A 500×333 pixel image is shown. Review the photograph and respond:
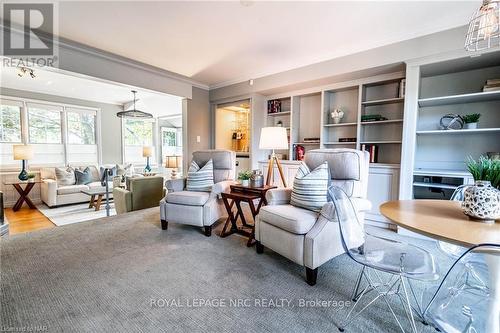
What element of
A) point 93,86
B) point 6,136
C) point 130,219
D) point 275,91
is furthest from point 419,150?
point 6,136

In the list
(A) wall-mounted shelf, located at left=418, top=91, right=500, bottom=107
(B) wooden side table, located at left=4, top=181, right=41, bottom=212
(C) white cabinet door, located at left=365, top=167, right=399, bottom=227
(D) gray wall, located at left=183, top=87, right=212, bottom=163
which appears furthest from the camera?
(D) gray wall, located at left=183, top=87, right=212, bottom=163

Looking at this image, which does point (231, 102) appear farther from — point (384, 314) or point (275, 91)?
point (384, 314)

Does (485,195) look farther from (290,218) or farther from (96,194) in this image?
(96,194)

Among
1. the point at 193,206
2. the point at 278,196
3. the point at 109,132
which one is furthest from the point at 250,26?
the point at 109,132

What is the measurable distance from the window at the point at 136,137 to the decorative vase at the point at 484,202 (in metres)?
7.47

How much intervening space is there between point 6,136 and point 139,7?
503 cm

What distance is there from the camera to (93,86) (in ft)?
16.0

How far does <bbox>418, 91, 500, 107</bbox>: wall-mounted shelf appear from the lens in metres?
2.52

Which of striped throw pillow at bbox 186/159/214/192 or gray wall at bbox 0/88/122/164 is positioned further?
gray wall at bbox 0/88/122/164

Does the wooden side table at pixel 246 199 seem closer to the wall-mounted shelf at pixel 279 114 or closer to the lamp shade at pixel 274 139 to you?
the lamp shade at pixel 274 139

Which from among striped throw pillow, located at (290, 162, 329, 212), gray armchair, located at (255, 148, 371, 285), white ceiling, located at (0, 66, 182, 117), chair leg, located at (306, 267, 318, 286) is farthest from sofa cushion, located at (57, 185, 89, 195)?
chair leg, located at (306, 267, 318, 286)

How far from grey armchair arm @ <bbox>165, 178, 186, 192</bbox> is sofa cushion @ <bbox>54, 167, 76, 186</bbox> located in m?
3.26

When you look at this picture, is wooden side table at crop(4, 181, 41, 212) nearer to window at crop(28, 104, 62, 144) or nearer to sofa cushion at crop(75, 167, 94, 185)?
sofa cushion at crop(75, 167, 94, 185)

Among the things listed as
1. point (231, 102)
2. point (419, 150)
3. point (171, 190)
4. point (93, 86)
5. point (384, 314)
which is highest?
point (93, 86)
